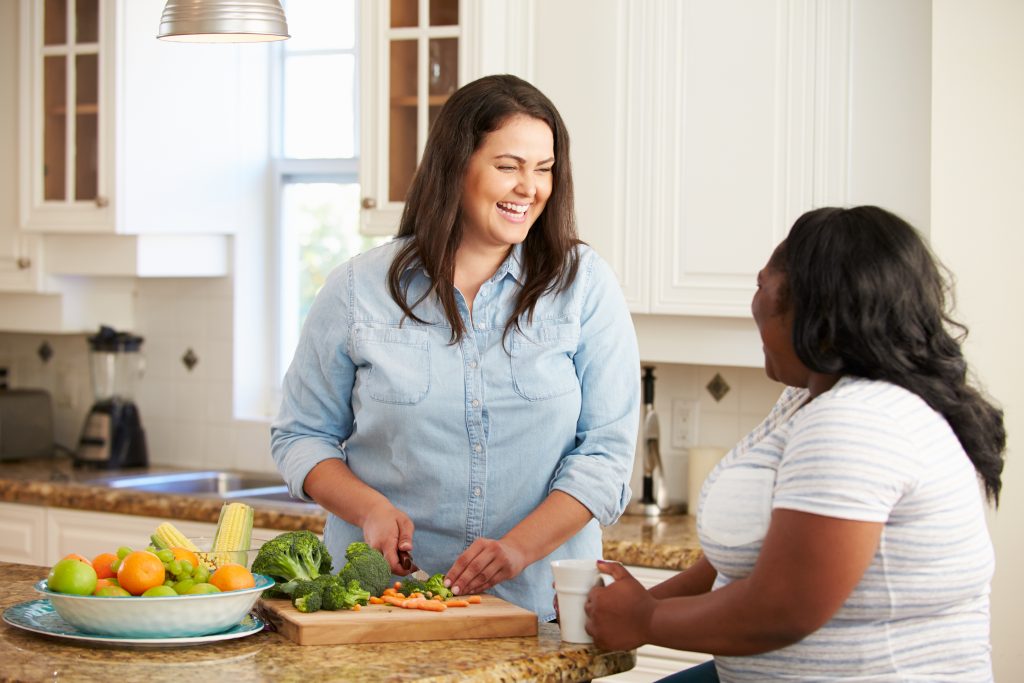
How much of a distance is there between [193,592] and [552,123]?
3.04 ft

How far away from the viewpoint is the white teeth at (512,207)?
6.94ft

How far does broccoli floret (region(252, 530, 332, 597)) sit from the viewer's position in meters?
1.84

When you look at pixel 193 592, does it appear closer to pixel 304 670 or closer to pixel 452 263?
pixel 304 670

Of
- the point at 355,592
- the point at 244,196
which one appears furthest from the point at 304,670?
the point at 244,196

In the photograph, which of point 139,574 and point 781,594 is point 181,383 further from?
point 781,594

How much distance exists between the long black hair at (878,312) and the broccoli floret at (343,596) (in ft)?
2.12

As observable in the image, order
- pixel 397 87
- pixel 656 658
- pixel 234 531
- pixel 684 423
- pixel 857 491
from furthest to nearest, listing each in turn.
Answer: pixel 684 423, pixel 397 87, pixel 656 658, pixel 234 531, pixel 857 491

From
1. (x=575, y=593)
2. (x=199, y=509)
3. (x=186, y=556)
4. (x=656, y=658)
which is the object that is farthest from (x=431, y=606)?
(x=199, y=509)

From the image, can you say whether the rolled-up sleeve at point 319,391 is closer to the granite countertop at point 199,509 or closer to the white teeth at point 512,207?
the white teeth at point 512,207

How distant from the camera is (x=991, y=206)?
277cm

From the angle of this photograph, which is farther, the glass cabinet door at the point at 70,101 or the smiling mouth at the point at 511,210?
the glass cabinet door at the point at 70,101

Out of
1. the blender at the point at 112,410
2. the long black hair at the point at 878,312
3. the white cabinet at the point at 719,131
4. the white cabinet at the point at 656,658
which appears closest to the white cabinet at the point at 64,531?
the blender at the point at 112,410

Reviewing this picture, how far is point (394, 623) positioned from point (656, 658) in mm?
1495

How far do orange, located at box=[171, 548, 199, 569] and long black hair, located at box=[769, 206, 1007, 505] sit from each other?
815 millimetres
